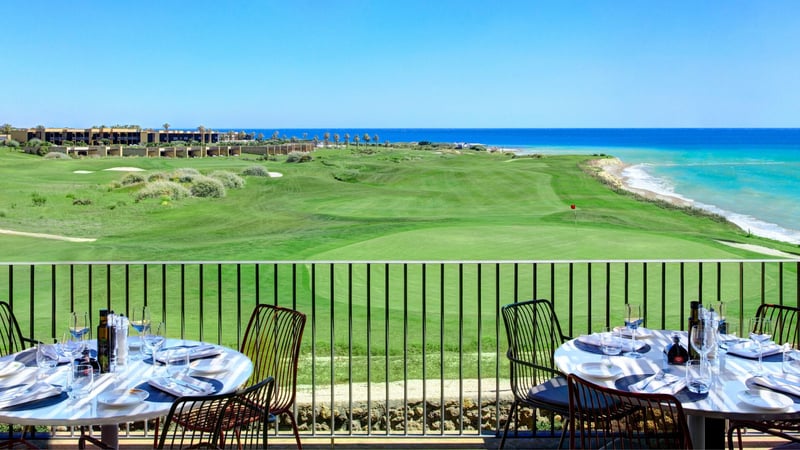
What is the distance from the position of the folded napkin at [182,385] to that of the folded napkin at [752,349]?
2.25m

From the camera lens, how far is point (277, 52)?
4653cm

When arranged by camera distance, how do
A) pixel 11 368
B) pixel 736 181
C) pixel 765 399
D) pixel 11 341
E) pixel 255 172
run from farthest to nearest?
pixel 736 181 → pixel 255 172 → pixel 11 341 → pixel 11 368 → pixel 765 399

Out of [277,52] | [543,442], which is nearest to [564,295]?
[543,442]

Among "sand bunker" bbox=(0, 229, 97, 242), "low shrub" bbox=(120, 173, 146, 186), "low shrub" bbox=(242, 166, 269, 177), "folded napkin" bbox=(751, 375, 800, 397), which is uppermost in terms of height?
"low shrub" bbox=(242, 166, 269, 177)

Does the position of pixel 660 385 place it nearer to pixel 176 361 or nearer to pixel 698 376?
pixel 698 376

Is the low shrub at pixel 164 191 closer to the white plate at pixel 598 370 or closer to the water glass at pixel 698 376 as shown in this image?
the white plate at pixel 598 370

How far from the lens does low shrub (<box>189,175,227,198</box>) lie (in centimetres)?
3428

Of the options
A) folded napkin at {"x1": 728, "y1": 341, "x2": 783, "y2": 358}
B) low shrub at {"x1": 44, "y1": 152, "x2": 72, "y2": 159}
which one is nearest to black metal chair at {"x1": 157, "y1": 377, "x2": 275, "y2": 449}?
folded napkin at {"x1": 728, "y1": 341, "x2": 783, "y2": 358}

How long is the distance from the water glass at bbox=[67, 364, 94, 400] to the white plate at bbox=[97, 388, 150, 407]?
67 millimetres

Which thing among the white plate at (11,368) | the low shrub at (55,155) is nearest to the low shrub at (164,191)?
the low shrub at (55,155)

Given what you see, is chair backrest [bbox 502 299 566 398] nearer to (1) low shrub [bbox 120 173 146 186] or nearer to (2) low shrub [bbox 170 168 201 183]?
(2) low shrub [bbox 170 168 201 183]

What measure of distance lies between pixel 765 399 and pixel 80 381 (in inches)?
99.6

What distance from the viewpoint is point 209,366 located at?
3217 millimetres

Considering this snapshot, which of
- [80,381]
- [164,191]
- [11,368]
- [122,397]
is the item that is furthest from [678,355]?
[164,191]
